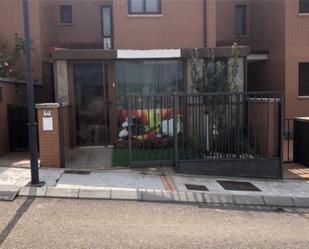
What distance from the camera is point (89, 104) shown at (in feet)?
43.1

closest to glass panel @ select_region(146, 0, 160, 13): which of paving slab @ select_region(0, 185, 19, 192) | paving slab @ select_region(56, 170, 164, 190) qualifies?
paving slab @ select_region(56, 170, 164, 190)

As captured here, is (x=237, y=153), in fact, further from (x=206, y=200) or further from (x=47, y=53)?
(x=47, y=53)

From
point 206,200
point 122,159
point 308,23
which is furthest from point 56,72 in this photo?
point 308,23

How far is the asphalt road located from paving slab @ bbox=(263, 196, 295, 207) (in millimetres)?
391

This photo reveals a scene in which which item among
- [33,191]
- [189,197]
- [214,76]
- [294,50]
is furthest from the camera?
[294,50]

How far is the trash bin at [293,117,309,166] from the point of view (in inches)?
453

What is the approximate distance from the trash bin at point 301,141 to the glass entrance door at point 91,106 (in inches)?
196

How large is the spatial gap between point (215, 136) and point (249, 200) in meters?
2.50

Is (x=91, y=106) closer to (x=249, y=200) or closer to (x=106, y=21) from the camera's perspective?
(x=249, y=200)

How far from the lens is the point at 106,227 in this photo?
629cm

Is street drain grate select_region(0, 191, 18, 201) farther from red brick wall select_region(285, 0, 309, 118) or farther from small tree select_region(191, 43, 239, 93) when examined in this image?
red brick wall select_region(285, 0, 309, 118)

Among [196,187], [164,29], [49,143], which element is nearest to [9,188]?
[49,143]

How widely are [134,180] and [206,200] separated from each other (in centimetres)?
165

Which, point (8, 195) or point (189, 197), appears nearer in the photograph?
point (8, 195)
